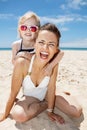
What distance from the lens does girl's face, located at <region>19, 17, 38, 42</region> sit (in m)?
4.07

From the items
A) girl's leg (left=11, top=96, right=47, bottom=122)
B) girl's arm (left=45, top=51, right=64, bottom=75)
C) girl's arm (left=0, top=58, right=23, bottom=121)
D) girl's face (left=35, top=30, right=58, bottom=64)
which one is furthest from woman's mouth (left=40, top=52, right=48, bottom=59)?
girl's leg (left=11, top=96, right=47, bottom=122)

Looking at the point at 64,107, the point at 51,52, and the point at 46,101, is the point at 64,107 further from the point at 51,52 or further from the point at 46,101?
the point at 51,52

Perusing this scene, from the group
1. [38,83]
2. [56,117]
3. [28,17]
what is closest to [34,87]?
[38,83]

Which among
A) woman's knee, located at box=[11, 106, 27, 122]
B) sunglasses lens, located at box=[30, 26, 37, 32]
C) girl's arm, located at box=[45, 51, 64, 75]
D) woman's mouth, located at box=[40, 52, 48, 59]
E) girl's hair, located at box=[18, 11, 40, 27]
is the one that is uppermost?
girl's hair, located at box=[18, 11, 40, 27]

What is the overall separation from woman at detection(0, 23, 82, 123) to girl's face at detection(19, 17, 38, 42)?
0.56 m

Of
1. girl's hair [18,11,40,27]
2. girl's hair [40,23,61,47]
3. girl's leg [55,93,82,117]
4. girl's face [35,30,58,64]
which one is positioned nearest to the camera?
girl's face [35,30,58,64]

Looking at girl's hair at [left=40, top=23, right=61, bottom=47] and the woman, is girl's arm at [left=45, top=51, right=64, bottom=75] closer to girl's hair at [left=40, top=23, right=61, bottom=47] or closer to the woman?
the woman

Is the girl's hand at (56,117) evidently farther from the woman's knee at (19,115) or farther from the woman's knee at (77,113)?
the woman's knee at (19,115)

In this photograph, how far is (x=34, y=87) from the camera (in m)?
3.62

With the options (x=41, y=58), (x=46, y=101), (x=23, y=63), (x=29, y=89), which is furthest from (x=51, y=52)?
(x=46, y=101)

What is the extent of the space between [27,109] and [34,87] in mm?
337

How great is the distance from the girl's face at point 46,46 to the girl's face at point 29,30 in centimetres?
63

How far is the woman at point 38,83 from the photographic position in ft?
11.2

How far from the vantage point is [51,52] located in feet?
11.1
